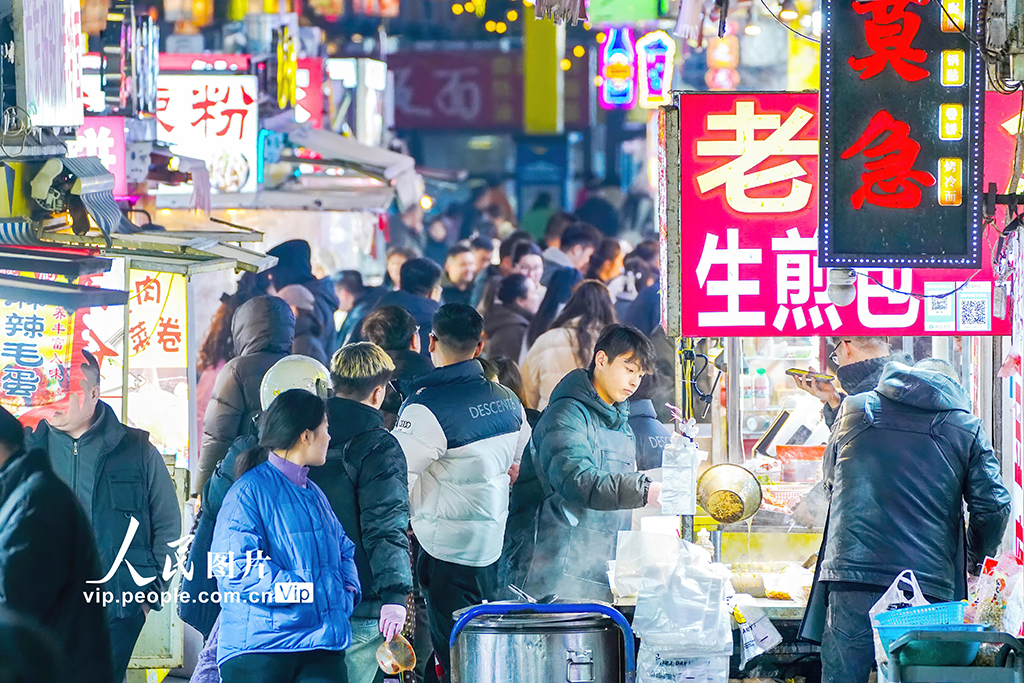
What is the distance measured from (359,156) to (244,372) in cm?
635

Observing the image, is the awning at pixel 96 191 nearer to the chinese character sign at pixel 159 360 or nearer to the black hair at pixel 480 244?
the chinese character sign at pixel 159 360

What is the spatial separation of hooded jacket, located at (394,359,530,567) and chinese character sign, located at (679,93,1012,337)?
122cm

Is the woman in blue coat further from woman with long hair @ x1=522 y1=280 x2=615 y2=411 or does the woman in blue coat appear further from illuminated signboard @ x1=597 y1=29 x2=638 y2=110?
illuminated signboard @ x1=597 y1=29 x2=638 y2=110

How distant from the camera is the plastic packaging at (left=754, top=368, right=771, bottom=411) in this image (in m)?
8.09

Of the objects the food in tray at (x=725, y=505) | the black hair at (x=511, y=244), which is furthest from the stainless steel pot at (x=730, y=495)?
the black hair at (x=511, y=244)

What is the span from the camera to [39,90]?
6531 mm

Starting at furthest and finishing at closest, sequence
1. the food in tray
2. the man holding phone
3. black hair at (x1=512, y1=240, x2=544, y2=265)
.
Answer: black hair at (x1=512, y1=240, x2=544, y2=265) → the food in tray → the man holding phone

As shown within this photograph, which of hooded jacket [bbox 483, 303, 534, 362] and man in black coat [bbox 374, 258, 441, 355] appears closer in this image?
man in black coat [bbox 374, 258, 441, 355]

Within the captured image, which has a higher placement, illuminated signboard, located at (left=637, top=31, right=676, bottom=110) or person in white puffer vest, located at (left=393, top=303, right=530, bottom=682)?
illuminated signboard, located at (left=637, top=31, right=676, bottom=110)

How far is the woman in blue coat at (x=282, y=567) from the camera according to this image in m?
6.38

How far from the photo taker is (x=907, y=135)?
5.72 m

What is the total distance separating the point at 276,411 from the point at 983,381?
12.0 ft

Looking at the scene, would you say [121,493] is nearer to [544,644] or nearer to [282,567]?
[282,567]

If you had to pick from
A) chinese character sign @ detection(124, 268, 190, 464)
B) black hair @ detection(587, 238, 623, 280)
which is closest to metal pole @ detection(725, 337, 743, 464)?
chinese character sign @ detection(124, 268, 190, 464)
